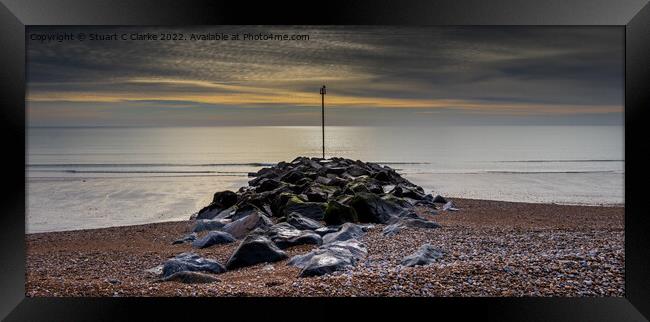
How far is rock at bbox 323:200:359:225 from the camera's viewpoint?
458 inches

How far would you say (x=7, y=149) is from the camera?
18.3 ft

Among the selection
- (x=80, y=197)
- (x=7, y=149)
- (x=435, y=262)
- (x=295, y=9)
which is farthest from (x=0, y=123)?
(x=80, y=197)

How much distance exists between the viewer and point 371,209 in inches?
482

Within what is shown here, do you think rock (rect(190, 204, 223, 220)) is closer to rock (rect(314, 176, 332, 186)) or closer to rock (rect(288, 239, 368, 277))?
rock (rect(314, 176, 332, 186))

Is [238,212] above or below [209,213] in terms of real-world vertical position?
above

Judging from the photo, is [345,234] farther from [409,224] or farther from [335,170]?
[335,170]

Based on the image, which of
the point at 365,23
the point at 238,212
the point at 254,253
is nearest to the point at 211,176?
the point at 238,212

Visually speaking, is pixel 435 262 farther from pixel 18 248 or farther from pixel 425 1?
pixel 18 248

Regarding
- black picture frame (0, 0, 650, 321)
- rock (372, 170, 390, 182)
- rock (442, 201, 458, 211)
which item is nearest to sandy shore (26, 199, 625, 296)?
black picture frame (0, 0, 650, 321)

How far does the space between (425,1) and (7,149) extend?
4173 mm

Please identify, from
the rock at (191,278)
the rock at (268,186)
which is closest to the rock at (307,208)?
the rock at (268,186)

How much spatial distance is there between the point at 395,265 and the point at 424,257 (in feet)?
1.37

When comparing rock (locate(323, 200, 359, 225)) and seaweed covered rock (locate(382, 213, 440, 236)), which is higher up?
rock (locate(323, 200, 359, 225))

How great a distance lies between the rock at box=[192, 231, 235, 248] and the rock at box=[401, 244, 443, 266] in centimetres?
387
